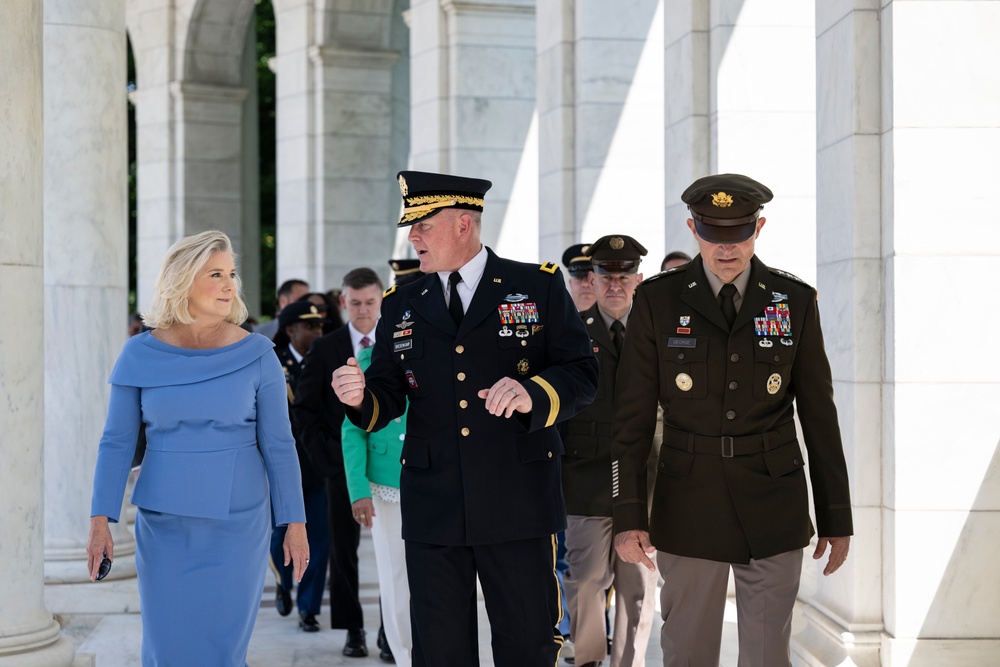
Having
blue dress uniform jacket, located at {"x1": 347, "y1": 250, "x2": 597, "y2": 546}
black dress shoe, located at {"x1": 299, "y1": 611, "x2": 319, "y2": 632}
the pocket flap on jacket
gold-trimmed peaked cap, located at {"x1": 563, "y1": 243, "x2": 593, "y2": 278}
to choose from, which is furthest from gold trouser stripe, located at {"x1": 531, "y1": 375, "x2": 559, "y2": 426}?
black dress shoe, located at {"x1": 299, "y1": 611, "x2": 319, "y2": 632}

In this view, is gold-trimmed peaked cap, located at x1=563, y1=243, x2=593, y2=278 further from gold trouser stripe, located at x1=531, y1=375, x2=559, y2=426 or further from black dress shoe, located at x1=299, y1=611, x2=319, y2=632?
gold trouser stripe, located at x1=531, y1=375, x2=559, y2=426

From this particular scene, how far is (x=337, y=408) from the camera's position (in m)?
8.12

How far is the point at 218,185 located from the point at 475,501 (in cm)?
2086

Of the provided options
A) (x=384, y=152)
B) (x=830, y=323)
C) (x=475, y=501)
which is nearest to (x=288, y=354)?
(x=830, y=323)

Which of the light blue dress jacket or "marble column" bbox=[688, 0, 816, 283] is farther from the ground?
"marble column" bbox=[688, 0, 816, 283]

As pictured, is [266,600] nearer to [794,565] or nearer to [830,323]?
[830,323]

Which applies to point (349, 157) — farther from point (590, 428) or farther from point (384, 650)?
point (590, 428)

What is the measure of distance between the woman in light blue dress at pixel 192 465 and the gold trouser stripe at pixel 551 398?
1152 millimetres

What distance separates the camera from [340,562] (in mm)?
8211

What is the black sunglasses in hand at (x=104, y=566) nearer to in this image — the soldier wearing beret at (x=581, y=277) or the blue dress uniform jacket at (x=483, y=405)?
the blue dress uniform jacket at (x=483, y=405)

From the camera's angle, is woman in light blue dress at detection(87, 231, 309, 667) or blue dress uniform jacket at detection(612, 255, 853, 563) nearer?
blue dress uniform jacket at detection(612, 255, 853, 563)

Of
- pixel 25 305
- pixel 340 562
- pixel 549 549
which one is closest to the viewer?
pixel 549 549

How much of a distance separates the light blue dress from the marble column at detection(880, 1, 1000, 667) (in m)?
2.97

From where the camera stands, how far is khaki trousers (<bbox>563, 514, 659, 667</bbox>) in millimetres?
6695
